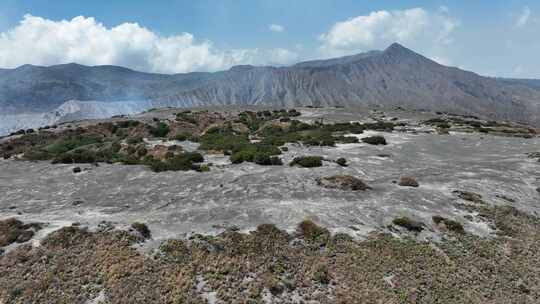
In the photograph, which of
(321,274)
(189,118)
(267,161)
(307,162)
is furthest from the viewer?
(189,118)

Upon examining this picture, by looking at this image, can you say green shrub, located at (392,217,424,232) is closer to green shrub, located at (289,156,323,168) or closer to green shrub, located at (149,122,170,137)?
green shrub, located at (289,156,323,168)

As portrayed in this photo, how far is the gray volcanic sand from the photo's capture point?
2203cm

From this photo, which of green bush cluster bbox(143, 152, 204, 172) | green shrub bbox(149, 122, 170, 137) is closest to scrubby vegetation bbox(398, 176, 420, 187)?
green bush cluster bbox(143, 152, 204, 172)

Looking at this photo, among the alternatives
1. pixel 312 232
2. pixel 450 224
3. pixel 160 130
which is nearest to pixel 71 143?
pixel 160 130

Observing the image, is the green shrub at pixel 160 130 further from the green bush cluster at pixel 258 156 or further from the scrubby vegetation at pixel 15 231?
the scrubby vegetation at pixel 15 231

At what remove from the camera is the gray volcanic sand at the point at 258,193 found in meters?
22.0

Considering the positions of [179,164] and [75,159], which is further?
[75,159]

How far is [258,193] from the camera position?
26.6m

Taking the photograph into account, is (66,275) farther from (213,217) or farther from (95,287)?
(213,217)

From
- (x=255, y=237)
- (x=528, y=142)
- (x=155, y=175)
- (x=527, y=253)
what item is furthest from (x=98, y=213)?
(x=528, y=142)

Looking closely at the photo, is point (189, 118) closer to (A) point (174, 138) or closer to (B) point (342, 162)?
(A) point (174, 138)

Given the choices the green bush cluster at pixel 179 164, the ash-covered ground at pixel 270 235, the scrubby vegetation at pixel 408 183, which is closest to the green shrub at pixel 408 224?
the ash-covered ground at pixel 270 235

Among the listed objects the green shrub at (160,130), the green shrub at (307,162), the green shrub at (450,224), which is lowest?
the green shrub at (450,224)

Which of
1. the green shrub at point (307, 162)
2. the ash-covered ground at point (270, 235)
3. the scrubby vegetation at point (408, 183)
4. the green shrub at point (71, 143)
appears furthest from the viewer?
the green shrub at point (71, 143)
